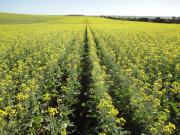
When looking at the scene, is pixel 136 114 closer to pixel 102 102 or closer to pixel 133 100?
pixel 133 100

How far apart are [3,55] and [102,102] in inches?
398

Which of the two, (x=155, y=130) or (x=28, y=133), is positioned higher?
(x=155, y=130)

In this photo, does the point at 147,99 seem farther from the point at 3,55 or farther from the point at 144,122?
the point at 3,55

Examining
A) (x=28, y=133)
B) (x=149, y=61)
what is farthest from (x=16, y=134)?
(x=149, y=61)

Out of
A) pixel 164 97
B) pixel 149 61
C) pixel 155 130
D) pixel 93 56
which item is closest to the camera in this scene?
pixel 155 130

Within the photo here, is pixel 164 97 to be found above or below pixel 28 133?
above

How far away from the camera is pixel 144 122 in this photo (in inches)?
283

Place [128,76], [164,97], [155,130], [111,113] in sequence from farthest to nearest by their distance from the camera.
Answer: [128,76]
[164,97]
[111,113]
[155,130]

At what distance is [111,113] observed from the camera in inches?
267

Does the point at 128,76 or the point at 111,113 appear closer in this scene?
the point at 111,113

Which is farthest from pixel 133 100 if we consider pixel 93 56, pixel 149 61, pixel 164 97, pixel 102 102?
pixel 93 56

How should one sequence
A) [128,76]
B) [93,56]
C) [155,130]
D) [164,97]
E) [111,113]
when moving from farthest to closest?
[93,56]
[128,76]
[164,97]
[111,113]
[155,130]

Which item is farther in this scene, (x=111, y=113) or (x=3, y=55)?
(x=3, y=55)

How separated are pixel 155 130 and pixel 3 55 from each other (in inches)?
461
